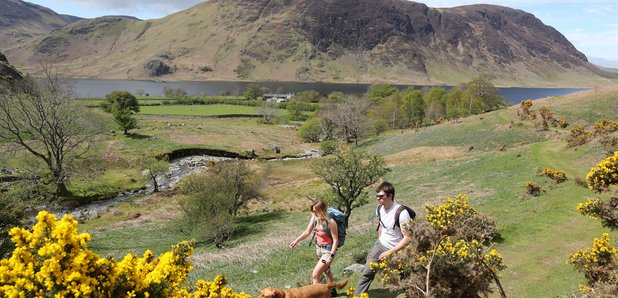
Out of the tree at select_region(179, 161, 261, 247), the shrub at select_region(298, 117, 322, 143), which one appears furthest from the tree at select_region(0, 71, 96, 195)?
the shrub at select_region(298, 117, 322, 143)

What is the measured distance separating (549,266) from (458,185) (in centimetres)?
2146

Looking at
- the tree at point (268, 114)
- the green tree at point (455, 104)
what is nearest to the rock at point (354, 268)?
the green tree at point (455, 104)

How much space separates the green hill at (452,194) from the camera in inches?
583

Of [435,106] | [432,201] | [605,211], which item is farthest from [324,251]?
[435,106]

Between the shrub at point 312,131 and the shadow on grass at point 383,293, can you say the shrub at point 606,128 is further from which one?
the shrub at point 312,131

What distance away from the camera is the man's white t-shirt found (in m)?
9.37

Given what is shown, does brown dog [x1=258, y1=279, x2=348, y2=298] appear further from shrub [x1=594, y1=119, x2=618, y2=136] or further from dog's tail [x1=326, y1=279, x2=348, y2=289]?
shrub [x1=594, y1=119, x2=618, y2=136]

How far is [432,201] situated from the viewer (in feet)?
96.1

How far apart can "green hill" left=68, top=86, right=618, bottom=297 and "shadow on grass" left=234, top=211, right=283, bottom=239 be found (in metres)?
0.15

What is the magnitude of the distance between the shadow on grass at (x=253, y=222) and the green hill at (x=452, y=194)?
15cm

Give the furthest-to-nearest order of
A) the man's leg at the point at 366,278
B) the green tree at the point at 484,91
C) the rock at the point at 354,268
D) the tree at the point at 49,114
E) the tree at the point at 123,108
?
the green tree at the point at 484,91
the tree at the point at 123,108
the tree at the point at 49,114
the rock at the point at 354,268
the man's leg at the point at 366,278

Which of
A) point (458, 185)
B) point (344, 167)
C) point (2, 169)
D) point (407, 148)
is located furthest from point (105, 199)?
point (407, 148)

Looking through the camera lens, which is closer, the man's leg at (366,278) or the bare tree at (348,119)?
the man's leg at (366,278)

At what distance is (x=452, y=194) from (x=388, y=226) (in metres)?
23.5
